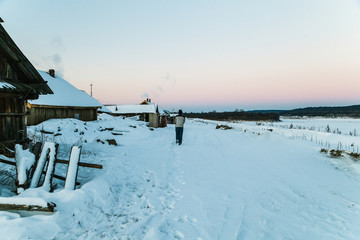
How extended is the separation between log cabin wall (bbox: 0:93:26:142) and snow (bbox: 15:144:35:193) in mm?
2800

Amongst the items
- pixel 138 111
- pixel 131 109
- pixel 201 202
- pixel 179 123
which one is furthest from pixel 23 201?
pixel 131 109

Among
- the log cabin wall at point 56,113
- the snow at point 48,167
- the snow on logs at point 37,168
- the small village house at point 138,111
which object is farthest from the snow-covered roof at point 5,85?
the small village house at point 138,111

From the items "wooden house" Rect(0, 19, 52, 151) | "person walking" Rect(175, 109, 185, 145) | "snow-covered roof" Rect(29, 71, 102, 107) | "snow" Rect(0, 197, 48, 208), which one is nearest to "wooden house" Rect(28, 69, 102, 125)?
"snow-covered roof" Rect(29, 71, 102, 107)

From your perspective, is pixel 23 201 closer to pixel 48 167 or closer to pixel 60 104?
pixel 48 167

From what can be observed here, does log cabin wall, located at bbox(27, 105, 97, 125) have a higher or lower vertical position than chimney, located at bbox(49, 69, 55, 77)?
lower

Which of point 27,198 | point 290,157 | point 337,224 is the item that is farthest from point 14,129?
point 290,157

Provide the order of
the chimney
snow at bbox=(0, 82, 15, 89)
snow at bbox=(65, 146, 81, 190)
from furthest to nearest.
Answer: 1. the chimney
2. snow at bbox=(0, 82, 15, 89)
3. snow at bbox=(65, 146, 81, 190)

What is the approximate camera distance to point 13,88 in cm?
585

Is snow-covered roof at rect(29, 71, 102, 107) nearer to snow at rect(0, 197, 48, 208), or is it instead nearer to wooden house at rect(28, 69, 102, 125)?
wooden house at rect(28, 69, 102, 125)

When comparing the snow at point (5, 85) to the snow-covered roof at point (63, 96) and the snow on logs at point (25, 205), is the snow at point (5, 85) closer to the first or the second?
the snow on logs at point (25, 205)

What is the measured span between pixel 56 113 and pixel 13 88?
15911 mm

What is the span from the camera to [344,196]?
505 cm

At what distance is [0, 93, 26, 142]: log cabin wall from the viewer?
21.0ft

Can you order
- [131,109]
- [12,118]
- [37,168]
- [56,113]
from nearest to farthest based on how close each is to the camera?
[37,168], [12,118], [56,113], [131,109]
